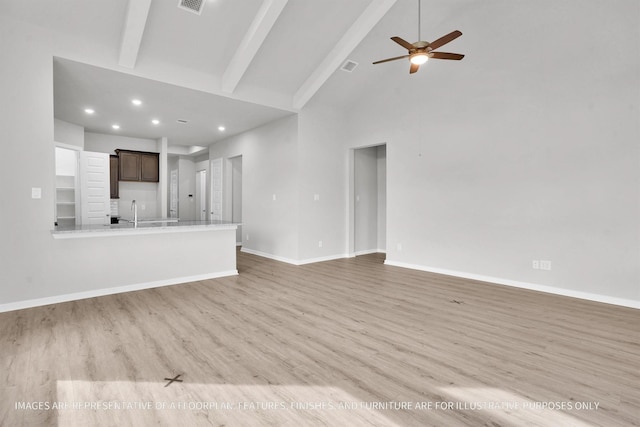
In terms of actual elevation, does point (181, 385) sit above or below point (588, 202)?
below

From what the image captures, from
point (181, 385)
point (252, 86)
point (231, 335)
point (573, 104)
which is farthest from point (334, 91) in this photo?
point (181, 385)

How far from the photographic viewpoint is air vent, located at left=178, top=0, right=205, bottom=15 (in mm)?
3742

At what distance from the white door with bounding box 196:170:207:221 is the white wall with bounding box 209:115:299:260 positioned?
2019mm

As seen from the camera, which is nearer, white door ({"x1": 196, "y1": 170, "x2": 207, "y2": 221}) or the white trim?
the white trim

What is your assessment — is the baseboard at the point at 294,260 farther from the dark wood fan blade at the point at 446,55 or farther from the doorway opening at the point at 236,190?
the dark wood fan blade at the point at 446,55

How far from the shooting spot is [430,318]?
3.38 metres

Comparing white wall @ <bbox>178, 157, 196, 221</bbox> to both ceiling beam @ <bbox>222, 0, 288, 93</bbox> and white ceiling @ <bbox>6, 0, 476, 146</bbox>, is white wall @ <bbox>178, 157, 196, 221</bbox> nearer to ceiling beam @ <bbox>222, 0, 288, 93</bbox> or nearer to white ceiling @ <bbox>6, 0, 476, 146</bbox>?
white ceiling @ <bbox>6, 0, 476, 146</bbox>

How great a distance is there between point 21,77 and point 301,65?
3650mm

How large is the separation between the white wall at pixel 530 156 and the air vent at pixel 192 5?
3569 mm

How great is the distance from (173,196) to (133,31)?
6.96 metres

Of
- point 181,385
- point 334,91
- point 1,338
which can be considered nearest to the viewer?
point 181,385

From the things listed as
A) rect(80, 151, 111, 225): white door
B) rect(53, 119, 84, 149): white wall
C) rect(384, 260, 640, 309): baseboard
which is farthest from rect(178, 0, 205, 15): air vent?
rect(384, 260, 640, 309): baseboard

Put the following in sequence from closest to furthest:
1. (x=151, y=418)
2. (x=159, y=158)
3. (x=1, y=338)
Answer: (x=151, y=418) → (x=1, y=338) → (x=159, y=158)

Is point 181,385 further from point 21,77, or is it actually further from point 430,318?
point 21,77
